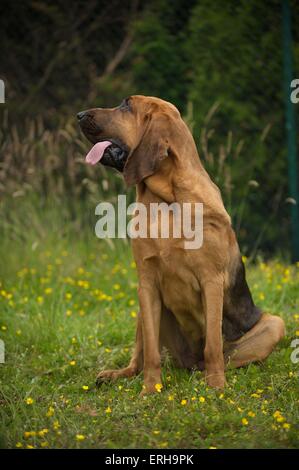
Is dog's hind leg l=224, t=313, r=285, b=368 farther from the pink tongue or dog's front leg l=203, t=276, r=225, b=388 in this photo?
the pink tongue

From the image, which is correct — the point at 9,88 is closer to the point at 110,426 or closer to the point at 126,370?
the point at 126,370

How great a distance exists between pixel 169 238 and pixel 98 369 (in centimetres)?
123

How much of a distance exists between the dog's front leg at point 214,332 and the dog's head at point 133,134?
728mm

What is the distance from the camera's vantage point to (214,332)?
4.14 m

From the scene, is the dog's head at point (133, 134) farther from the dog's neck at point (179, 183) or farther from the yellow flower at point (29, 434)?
the yellow flower at point (29, 434)

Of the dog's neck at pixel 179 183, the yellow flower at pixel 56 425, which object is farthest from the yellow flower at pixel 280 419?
the dog's neck at pixel 179 183

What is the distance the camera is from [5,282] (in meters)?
6.71

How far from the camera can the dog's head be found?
4059 mm

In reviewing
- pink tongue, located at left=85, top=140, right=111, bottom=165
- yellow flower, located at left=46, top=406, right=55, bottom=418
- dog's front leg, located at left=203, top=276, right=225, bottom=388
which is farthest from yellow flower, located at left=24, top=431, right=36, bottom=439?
pink tongue, located at left=85, top=140, right=111, bottom=165

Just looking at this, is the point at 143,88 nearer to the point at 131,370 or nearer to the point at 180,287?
the point at 131,370
